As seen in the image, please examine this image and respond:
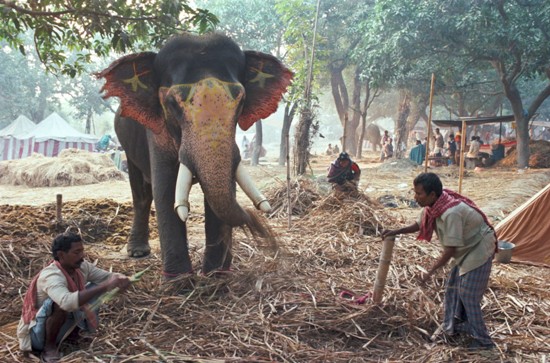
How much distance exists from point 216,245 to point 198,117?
1252 mm

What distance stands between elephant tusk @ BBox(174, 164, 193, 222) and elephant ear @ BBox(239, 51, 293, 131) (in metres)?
1.17

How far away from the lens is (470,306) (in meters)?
3.52

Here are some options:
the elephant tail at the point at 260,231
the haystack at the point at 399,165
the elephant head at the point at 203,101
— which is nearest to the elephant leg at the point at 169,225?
the elephant head at the point at 203,101

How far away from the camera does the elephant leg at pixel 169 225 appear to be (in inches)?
171

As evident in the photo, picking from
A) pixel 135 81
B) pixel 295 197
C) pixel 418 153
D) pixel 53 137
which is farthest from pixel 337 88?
pixel 135 81

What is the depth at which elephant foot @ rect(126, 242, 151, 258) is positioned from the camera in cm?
595

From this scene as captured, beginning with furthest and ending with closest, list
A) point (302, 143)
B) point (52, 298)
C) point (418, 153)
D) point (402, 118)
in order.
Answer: point (402, 118) < point (418, 153) < point (302, 143) < point (52, 298)

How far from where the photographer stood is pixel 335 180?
8336 mm

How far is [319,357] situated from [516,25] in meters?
13.4

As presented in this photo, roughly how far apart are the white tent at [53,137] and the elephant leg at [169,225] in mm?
21685

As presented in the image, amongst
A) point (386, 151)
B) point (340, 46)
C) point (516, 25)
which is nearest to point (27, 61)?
point (340, 46)

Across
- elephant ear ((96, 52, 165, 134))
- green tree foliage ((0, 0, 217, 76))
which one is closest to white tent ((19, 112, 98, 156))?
green tree foliage ((0, 0, 217, 76))

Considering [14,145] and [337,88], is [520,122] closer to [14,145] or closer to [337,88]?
[337,88]

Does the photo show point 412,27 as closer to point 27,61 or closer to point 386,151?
point 386,151
